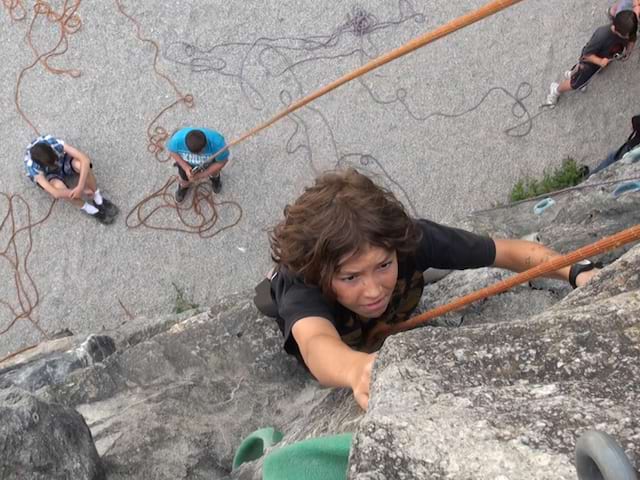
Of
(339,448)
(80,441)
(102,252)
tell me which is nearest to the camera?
(339,448)

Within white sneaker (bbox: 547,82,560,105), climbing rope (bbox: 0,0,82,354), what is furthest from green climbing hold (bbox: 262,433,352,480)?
white sneaker (bbox: 547,82,560,105)

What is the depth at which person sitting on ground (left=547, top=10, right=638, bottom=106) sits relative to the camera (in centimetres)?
427

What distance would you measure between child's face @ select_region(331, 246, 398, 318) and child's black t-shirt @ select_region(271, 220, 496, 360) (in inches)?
3.5

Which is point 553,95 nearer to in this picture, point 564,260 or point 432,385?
point 564,260

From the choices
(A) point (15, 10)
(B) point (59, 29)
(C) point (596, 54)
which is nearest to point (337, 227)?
(C) point (596, 54)

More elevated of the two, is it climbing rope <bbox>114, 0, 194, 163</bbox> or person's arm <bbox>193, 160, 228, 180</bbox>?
climbing rope <bbox>114, 0, 194, 163</bbox>

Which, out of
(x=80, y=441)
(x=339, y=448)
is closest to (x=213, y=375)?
(x=80, y=441)

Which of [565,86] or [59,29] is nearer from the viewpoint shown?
[565,86]

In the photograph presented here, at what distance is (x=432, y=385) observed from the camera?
3.69 feet

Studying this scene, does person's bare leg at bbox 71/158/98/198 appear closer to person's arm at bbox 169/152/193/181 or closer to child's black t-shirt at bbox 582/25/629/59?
person's arm at bbox 169/152/193/181

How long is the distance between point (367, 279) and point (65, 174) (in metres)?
3.23

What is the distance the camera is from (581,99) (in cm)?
457

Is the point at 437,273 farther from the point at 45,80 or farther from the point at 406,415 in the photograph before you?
the point at 45,80

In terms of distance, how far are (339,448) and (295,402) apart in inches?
44.2
